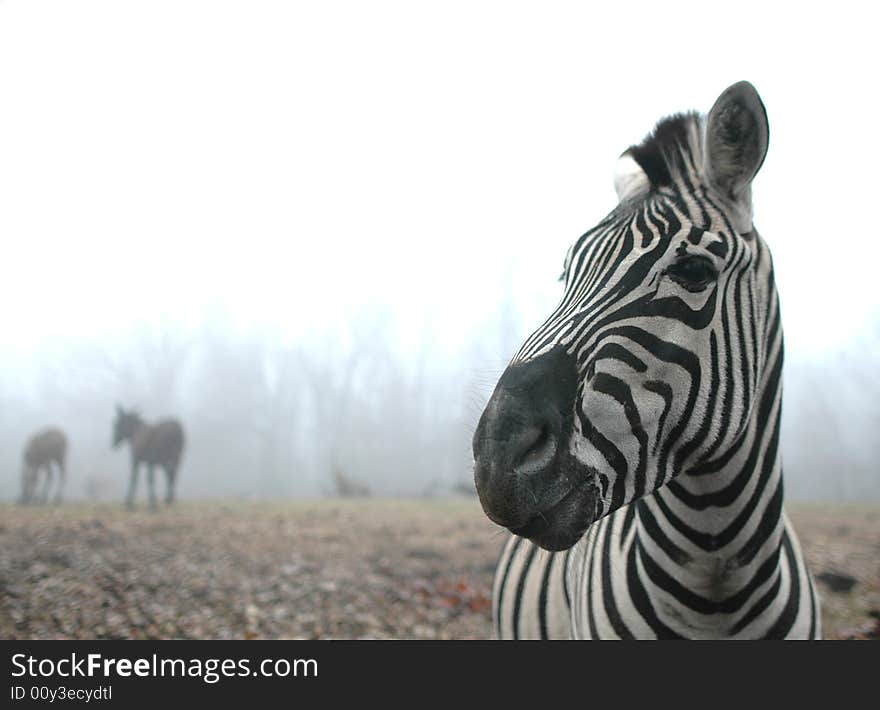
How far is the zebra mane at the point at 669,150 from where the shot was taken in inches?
76.8

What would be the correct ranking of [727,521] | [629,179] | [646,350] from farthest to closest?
[629,179]
[727,521]
[646,350]

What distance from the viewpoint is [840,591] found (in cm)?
611

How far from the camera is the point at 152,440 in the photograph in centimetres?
1442

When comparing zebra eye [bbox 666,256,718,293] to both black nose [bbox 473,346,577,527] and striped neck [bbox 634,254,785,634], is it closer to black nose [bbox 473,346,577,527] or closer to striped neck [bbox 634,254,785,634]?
striped neck [bbox 634,254,785,634]

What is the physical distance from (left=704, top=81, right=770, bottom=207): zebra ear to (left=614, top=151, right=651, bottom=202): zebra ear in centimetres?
24

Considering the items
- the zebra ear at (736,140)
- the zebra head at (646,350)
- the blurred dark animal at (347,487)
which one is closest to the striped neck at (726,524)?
the zebra head at (646,350)

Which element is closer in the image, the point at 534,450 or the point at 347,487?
the point at 534,450

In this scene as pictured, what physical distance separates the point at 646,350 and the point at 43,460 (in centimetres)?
1562

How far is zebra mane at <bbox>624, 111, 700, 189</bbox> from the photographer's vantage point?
1951 millimetres

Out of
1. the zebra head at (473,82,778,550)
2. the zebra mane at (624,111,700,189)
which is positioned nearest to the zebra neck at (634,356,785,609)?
the zebra head at (473,82,778,550)

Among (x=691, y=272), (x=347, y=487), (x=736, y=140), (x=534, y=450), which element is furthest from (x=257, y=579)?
(x=347, y=487)

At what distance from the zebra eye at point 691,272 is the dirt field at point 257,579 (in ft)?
16.8

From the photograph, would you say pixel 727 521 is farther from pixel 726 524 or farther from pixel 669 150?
pixel 669 150

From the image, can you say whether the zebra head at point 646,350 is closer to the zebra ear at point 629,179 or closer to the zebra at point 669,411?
the zebra at point 669,411
